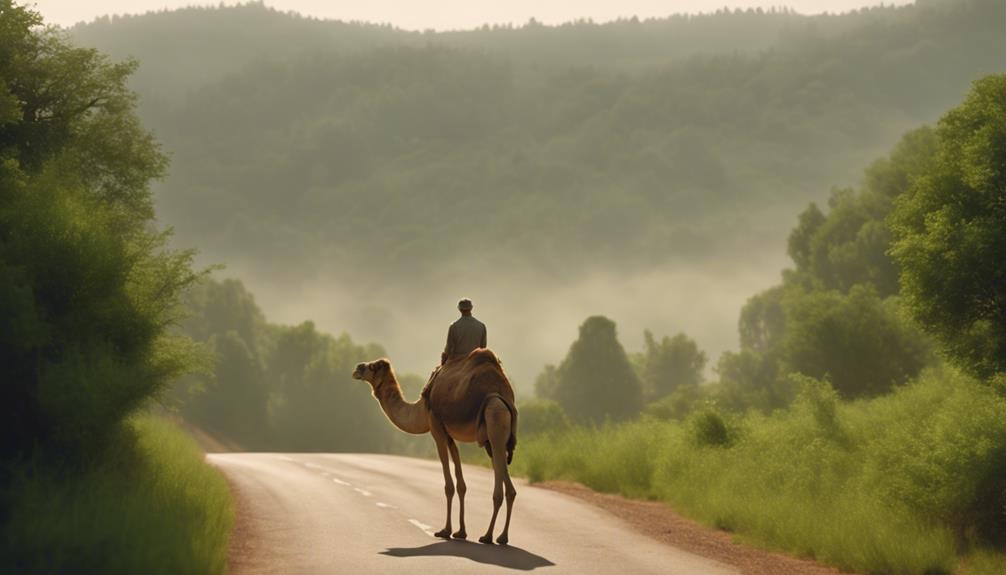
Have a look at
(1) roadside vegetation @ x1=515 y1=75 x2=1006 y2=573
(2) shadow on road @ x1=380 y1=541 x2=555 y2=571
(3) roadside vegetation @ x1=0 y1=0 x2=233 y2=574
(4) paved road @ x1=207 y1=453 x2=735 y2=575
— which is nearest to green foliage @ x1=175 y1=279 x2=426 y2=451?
(1) roadside vegetation @ x1=515 y1=75 x2=1006 y2=573

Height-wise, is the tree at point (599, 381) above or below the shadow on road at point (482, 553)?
above

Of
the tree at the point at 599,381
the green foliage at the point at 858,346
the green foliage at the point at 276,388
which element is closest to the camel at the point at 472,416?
the green foliage at the point at 858,346

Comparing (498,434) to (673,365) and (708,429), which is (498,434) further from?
(673,365)

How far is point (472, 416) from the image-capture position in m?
16.3

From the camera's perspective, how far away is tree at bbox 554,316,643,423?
116m

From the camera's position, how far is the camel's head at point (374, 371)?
18.1m

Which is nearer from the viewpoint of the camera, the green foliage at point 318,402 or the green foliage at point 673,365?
the green foliage at point 318,402

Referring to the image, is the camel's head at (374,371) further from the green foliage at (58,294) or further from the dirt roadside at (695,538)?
the dirt roadside at (695,538)

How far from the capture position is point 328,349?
153 m

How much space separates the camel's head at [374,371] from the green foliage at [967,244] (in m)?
13.6

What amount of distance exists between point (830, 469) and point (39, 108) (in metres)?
21.6

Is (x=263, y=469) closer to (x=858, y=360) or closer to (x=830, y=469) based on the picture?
(x=830, y=469)

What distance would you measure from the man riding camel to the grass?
4.33 metres

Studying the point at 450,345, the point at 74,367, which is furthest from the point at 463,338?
the point at 74,367
